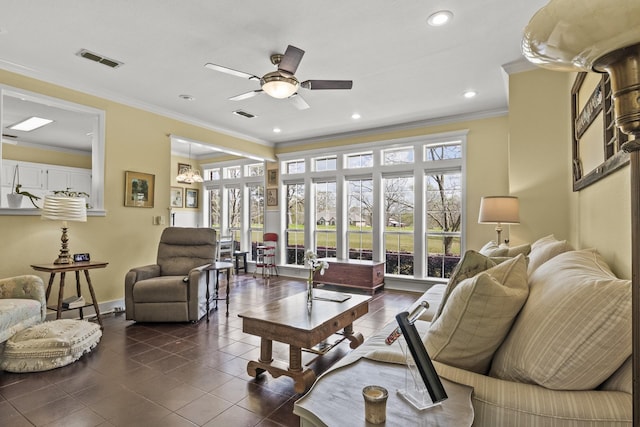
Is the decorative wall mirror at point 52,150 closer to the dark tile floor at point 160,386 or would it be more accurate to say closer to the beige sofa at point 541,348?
the dark tile floor at point 160,386

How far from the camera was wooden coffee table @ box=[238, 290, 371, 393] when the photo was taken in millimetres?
2336

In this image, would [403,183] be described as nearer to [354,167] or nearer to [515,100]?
[354,167]

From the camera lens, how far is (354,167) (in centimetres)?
655

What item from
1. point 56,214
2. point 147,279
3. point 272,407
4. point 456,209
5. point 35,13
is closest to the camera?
point 272,407

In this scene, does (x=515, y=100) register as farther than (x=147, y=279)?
No

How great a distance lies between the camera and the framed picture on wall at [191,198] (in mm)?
8873

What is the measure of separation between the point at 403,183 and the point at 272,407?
465cm

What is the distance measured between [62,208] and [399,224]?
487 cm

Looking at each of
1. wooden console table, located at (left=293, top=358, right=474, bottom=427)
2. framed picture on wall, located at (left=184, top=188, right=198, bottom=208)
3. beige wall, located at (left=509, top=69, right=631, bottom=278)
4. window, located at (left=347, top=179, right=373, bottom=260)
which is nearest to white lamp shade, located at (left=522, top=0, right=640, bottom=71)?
wooden console table, located at (left=293, top=358, right=474, bottom=427)

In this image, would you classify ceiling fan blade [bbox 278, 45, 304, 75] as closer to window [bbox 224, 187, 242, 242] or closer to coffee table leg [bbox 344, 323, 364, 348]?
coffee table leg [bbox 344, 323, 364, 348]

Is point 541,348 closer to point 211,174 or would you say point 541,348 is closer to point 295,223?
point 295,223

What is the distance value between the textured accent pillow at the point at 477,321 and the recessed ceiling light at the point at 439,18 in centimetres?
229

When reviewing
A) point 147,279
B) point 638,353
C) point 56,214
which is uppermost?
point 56,214

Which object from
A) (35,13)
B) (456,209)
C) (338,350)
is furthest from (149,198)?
(456,209)
